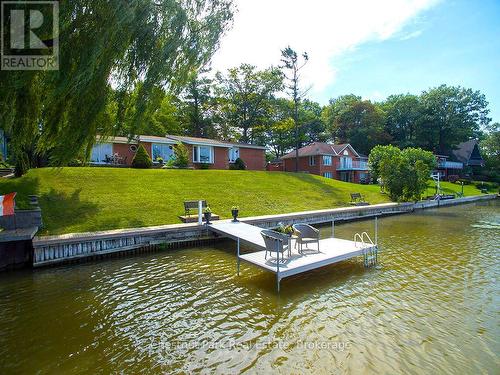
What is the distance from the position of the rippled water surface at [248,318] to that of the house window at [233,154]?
75.8 feet

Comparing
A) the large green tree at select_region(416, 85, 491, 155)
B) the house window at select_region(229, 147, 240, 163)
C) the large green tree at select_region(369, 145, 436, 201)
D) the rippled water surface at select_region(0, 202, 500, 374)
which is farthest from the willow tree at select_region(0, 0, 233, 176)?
the large green tree at select_region(416, 85, 491, 155)

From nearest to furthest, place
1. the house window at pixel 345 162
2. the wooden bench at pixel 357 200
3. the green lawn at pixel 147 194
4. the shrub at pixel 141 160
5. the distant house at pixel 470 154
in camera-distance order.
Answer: the green lawn at pixel 147 194
the wooden bench at pixel 357 200
the shrub at pixel 141 160
the house window at pixel 345 162
the distant house at pixel 470 154

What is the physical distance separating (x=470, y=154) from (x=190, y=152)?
191 feet

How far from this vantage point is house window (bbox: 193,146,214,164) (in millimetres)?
29484

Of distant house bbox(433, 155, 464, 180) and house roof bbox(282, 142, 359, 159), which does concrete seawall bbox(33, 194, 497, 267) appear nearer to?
house roof bbox(282, 142, 359, 159)

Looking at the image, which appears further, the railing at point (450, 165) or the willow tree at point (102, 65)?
the railing at point (450, 165)

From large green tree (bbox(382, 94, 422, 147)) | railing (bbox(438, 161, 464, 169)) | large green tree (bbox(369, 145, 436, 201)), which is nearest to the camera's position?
large green tree (bbox(369, 145, 436, 201))

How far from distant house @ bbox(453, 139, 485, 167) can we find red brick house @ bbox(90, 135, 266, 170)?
1865 inches

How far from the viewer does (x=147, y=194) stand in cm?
1736

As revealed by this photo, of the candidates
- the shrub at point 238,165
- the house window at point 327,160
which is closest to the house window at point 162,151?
the shrub at point 238,165

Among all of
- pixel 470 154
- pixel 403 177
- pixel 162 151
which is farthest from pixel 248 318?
pixel 470 154

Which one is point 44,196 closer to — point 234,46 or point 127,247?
point 127,247

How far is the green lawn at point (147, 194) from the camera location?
13234mm

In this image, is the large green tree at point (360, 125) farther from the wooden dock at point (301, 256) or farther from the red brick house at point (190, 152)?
the wooden dock at point (301, 256)
